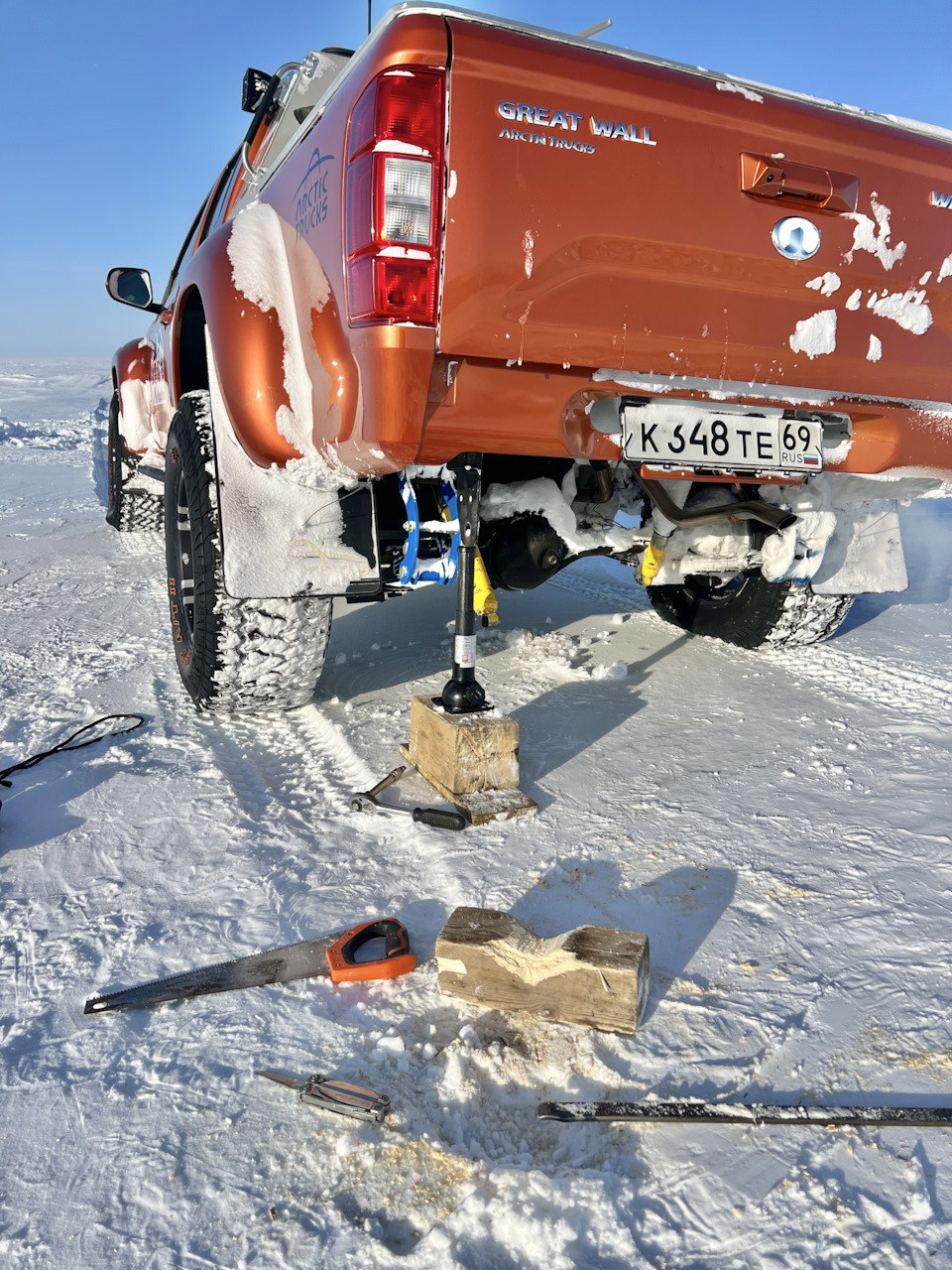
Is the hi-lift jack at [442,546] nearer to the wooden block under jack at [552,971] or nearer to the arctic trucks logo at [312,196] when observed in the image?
the arctic trucks logo at [312,196]

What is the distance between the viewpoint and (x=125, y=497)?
21.7 ft

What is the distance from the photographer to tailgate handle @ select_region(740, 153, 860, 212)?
87.3 inches

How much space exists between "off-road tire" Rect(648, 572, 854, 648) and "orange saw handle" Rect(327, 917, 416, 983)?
2536 millimetres

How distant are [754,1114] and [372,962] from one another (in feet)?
2.49

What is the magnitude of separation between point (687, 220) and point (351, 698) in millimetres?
2058

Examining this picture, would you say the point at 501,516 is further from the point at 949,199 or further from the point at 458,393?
the point at 949,199

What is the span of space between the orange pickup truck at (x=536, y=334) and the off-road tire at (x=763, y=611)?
0.56 m

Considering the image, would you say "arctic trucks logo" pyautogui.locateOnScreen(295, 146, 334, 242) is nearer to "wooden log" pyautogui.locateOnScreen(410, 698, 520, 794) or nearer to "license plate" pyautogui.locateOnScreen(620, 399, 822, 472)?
"license plate" pyautogui.locateOnScreen(620, 399, 822, 472)

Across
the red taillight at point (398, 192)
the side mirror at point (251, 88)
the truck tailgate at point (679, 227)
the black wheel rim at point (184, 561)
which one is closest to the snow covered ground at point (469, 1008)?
the black wheel rim at point (184, 561)

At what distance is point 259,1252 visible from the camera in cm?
117

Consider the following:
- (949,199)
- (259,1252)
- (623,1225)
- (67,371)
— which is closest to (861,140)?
(949,199)

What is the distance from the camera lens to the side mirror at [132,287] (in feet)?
15.3

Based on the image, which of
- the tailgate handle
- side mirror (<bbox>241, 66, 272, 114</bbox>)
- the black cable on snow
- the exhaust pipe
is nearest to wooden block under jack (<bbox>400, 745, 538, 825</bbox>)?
the exhaust pipe

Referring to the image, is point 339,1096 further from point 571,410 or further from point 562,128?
point 562,128
